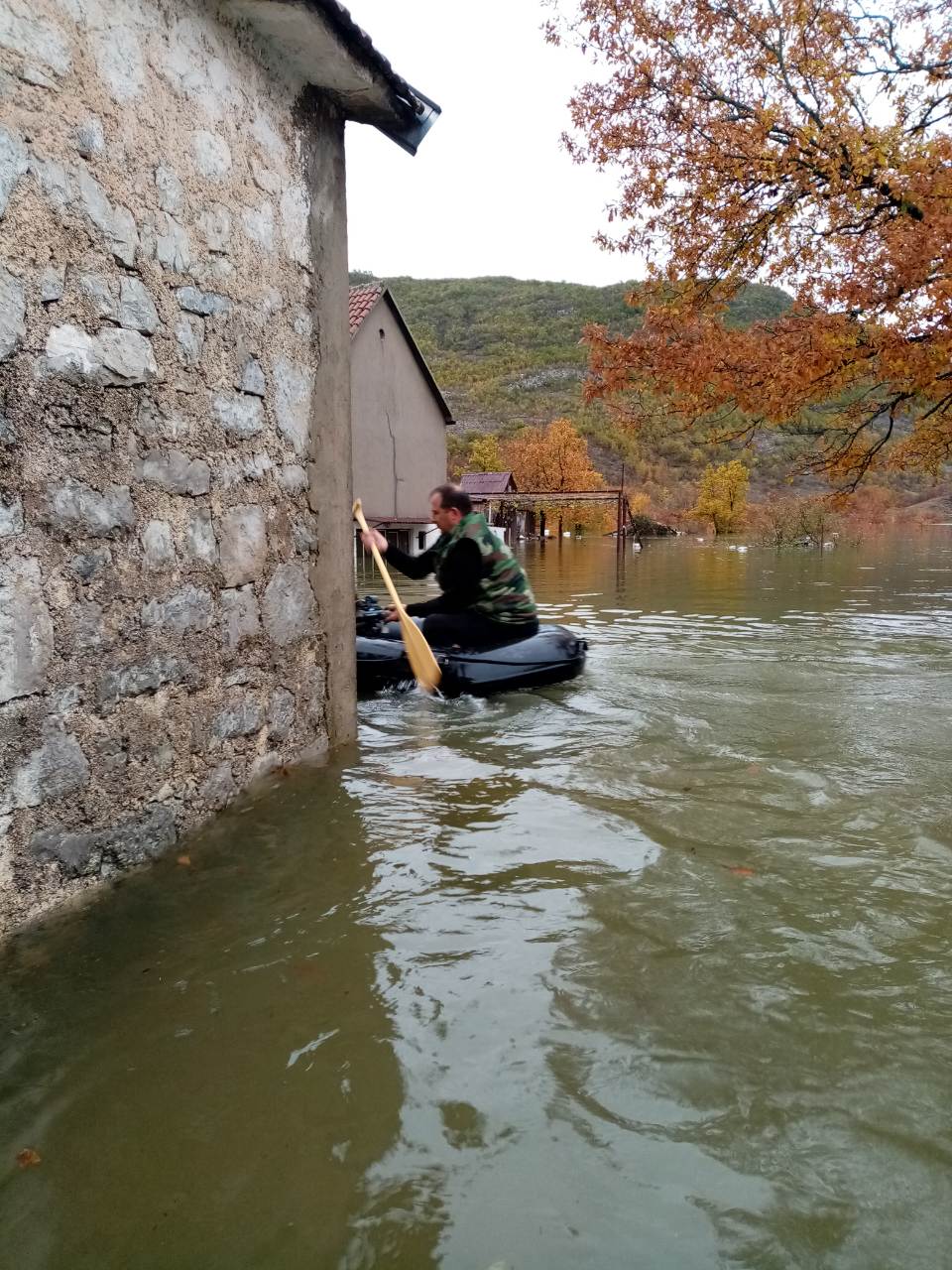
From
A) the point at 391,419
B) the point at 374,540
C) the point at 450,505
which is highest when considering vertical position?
the point at 391,419

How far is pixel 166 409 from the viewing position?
3369mm

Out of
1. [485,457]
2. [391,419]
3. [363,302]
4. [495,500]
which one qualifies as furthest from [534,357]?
[363,302]

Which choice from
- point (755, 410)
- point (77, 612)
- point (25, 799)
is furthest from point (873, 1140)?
point (755, 410)

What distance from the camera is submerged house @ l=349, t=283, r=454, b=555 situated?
20.1m

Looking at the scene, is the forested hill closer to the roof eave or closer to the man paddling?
the man paddling

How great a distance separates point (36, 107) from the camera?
2.74m

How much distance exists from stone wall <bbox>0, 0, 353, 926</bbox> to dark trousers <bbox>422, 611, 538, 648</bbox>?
237 cm

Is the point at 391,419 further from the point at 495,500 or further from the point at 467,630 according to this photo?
the point at 467,630

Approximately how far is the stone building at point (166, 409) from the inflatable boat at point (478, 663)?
184 cm

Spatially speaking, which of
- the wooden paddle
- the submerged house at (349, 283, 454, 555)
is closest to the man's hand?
the wooden paddle

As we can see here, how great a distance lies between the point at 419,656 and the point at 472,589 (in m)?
0.80

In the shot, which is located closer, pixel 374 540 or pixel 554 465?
pixel 374 540

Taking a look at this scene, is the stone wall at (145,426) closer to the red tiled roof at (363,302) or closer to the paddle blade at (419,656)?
the paddle blade at (419,656)

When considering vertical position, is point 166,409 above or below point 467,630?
above
